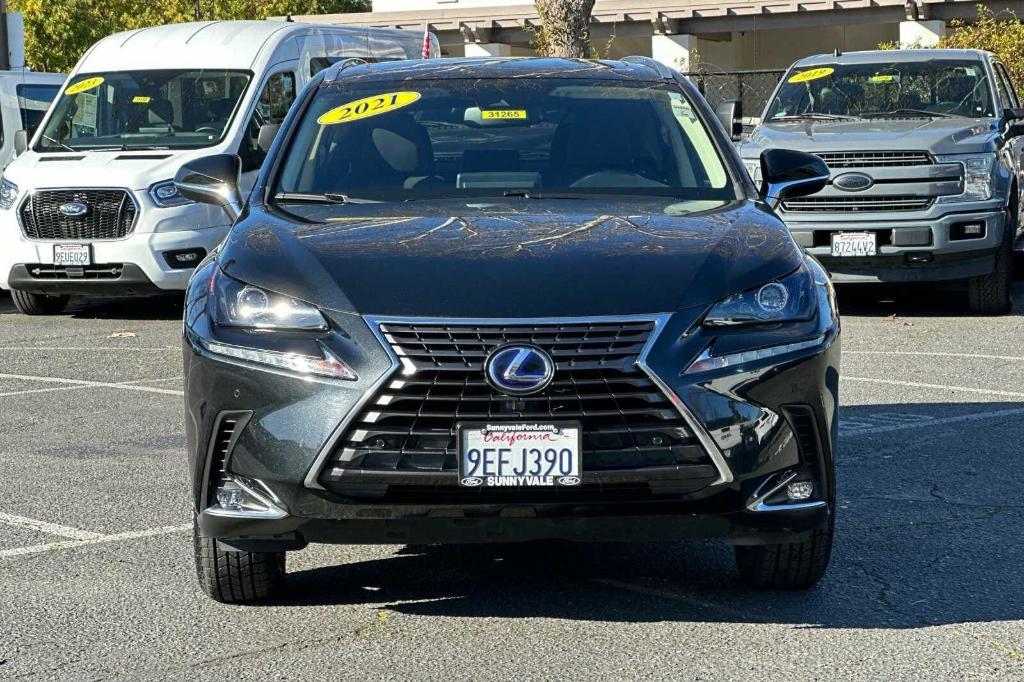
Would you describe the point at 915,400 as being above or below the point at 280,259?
below

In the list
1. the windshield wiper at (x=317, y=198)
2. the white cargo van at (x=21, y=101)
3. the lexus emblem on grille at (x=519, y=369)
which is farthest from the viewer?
the white cargo van at (x=21, y=101)

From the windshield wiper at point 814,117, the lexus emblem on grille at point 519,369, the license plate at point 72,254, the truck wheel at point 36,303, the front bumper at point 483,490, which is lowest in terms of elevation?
the truck wheel at point 36,303

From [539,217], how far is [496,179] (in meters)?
0.70

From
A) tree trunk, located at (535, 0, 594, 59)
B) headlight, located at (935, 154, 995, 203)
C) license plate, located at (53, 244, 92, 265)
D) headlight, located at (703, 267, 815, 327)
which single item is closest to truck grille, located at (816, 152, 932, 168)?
headlight, located at (935, 154, 995, 203)

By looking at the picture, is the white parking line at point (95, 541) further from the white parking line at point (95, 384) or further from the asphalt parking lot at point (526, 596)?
the white parking line at point (95, 384)

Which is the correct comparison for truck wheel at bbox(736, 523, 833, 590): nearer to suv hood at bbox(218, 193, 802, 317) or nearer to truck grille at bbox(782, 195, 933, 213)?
suv hood at bbox(218, 193, 802, 317)

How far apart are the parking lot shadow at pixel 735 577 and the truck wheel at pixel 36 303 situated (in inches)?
367

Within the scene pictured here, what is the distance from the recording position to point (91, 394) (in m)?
9.85

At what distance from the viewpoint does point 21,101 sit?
Answer: 53.7ft

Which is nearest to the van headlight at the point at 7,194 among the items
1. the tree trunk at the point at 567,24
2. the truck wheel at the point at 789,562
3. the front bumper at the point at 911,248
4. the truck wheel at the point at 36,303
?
the truck wheel at the point at 36,303

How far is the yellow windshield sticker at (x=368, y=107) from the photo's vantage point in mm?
6320

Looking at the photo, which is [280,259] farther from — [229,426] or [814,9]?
[814,9]

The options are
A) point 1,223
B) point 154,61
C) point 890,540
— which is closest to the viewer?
point 890,540

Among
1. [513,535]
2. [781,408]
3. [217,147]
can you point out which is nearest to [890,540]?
[781,408]
